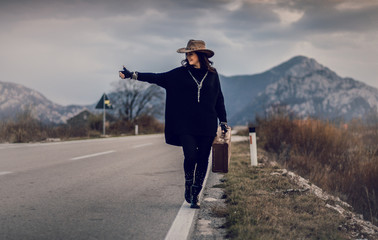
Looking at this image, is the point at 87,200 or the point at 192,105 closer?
the point at 192,105

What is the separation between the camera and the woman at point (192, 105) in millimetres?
4672

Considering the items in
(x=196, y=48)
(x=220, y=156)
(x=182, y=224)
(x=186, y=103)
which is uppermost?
(x=196, y=48)

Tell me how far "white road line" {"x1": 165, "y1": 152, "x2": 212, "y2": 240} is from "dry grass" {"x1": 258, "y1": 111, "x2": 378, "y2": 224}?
4525mm

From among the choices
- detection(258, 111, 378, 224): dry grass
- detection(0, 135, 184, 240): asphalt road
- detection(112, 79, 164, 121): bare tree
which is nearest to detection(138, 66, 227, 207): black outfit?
detection(0, 135, 184, 240): asphalt road

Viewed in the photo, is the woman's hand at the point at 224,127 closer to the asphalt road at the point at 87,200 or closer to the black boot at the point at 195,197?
the black boot at the point at 195,197

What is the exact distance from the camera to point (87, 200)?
516cm

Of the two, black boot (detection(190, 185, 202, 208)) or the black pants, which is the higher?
the black pants

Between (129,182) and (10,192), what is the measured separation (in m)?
1.94

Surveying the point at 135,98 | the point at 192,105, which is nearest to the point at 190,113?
the point at 192,105

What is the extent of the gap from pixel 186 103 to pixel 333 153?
8.91m

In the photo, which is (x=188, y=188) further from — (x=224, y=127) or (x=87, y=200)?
(x=87, y=200)

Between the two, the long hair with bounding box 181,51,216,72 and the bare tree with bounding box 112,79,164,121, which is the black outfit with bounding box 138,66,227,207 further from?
the bare tree with bounding box 112,79,164,121

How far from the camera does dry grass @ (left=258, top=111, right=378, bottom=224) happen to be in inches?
346

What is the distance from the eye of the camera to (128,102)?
52188 millimetres
